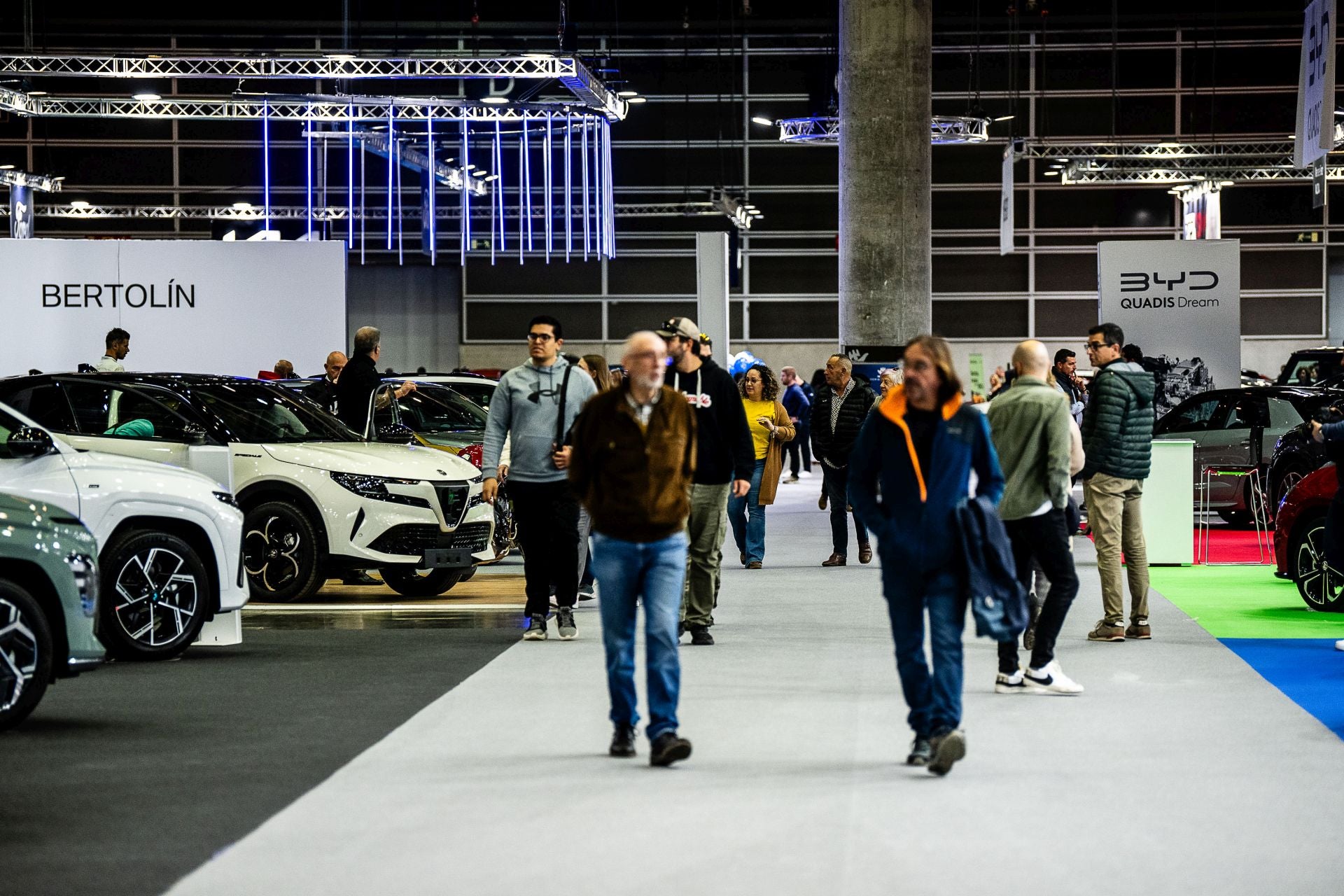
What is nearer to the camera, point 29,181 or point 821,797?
point 821,797

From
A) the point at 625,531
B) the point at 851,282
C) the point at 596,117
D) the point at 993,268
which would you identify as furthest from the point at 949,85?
the point at 625,531

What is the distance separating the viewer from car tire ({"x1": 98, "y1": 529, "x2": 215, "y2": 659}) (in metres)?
9.40

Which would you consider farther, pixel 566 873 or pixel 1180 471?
pixel 1180 471

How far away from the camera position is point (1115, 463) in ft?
34.4

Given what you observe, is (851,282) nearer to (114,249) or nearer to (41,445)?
(114,249)

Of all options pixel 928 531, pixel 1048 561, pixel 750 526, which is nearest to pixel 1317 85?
pixel 750 526

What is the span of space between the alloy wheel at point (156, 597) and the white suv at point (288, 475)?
192cm

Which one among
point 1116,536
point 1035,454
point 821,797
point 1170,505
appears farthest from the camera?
point 1170,505

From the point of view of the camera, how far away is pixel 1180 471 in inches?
611

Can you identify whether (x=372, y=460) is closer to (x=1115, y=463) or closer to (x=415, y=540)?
(x=415, y=540)

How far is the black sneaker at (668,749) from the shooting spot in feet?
22.2

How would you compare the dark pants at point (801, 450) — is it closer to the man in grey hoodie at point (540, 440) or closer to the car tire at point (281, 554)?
the car tire at point (281, 554)

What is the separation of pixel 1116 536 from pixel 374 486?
5.04m

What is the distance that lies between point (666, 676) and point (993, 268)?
33.9 meters
